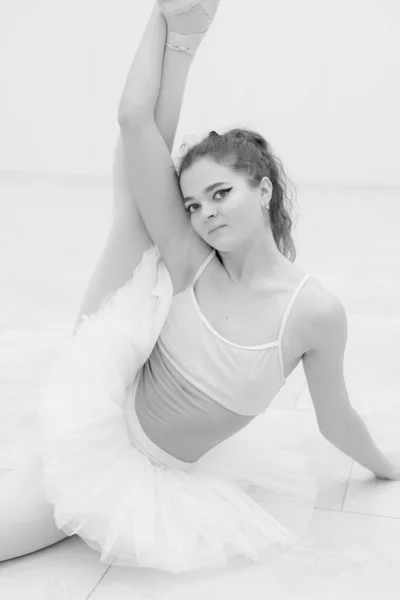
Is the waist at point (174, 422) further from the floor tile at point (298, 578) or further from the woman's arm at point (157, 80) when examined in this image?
the woman's arm at point (157, 80)

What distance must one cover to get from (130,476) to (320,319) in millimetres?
492

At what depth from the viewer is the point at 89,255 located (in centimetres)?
462

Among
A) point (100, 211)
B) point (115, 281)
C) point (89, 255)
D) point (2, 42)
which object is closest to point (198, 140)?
point (115, 281)

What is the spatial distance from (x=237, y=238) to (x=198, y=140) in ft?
0.88

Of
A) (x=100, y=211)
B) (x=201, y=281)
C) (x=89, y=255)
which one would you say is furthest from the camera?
(x=100, y=211)

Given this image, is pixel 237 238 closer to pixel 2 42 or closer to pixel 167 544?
pixel 167 544

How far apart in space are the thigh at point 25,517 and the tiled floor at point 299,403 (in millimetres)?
31

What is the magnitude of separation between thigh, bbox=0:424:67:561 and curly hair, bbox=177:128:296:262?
2.28ft

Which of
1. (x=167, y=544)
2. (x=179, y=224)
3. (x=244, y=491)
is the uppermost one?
(x=179, y=224)

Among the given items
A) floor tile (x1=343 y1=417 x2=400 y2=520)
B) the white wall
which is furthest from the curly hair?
the white wall

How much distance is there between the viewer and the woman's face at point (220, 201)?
1.65 meters

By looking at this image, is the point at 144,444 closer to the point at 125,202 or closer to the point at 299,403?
the point at 125,202

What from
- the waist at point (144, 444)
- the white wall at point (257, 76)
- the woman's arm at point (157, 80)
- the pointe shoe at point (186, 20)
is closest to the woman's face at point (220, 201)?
the woman's arm at point (157, 80)

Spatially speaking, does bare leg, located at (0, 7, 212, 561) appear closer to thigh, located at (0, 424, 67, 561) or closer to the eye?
thigh, located at (0, 424, 67, 561)
